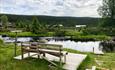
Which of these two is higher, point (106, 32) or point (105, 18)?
point (105, 18)

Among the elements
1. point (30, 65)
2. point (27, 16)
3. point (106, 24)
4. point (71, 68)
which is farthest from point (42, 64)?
point (27, 16)

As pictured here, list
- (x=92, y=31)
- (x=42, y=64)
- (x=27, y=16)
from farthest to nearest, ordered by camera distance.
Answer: (x=27, y=16) → (x=92, y=31) → (x=42, y=64)

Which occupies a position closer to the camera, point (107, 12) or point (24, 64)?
point (24, 64)

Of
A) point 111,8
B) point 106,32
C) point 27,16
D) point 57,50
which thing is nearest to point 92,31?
point 106,32

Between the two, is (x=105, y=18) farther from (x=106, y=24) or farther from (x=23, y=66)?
(x=23, y=66)

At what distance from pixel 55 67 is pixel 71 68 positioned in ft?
2.79

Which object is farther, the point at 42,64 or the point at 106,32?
the point at 106,32

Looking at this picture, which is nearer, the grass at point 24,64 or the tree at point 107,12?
the grass at point 24,64

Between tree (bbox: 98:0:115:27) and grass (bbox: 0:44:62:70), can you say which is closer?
grass (bbox: 0:44:62:70)

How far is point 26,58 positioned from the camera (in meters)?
11.5

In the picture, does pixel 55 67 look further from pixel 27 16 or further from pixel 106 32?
pixel 27 16

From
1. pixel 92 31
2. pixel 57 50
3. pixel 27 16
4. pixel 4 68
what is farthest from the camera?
pixel 27 16

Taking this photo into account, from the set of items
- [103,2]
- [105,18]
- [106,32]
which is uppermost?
[103,2]

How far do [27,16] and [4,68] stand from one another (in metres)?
130
